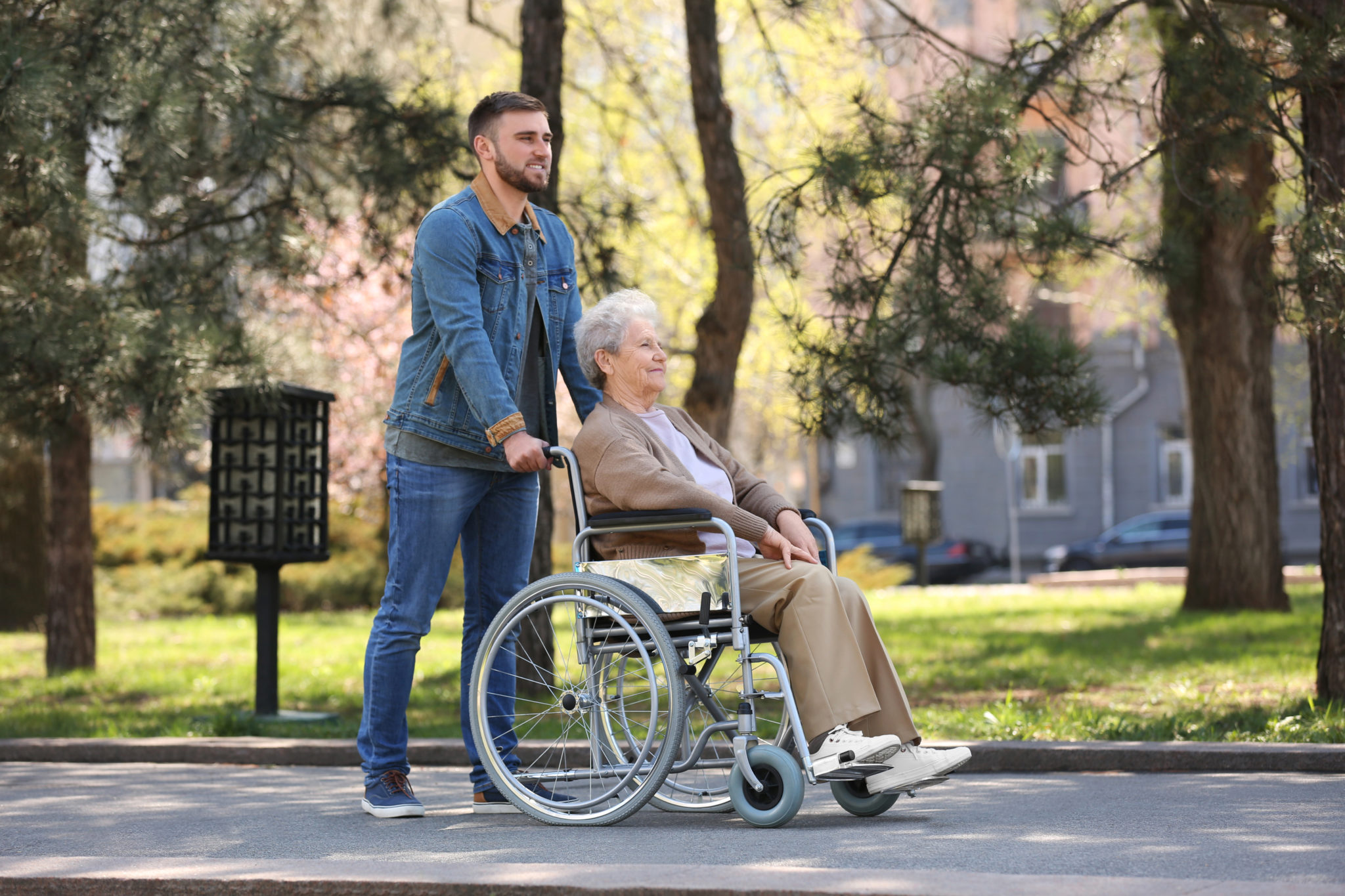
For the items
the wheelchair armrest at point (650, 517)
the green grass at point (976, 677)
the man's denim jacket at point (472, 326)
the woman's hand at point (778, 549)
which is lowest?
the green grass at point (976, 677)

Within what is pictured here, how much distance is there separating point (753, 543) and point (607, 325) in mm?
839

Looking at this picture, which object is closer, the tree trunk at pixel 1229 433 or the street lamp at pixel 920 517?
the tree trunk at pixel 1229 433

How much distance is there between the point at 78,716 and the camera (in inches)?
298

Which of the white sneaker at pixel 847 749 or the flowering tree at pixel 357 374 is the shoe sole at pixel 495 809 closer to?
the white sneaker at pixel 847 749

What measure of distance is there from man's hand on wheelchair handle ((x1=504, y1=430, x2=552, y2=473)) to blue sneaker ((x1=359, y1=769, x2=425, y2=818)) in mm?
1067

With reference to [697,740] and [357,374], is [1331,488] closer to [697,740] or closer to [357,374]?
[697,740]

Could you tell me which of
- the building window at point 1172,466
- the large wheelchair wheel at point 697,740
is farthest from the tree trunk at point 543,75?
→ the building window at point 1172,466

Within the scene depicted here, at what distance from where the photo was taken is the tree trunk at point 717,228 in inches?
390

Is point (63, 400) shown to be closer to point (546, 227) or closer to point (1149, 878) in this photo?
point (546, 227)

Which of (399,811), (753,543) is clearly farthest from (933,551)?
(399,811)

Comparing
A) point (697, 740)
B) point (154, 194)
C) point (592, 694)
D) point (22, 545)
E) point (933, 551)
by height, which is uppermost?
point (154, 194)

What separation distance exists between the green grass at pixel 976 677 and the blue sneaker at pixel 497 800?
85.8 inches

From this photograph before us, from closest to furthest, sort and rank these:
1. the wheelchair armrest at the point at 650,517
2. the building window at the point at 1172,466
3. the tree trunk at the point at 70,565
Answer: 1. the wheelchair armrest at the point at 650,517
2. the tree trunk at the point at 70,565
3. the building window at the point at 1172,466

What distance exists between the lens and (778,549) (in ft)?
14.2
